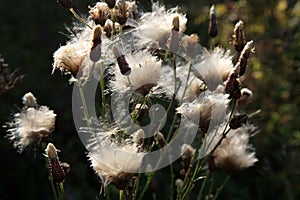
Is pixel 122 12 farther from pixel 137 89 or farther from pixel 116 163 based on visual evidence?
pixel 116 163

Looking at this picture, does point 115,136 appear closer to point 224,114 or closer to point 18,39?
point 224,114

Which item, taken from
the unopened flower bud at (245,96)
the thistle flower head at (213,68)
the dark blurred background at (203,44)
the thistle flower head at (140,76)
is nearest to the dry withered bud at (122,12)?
the thistle flower head at (140,76)

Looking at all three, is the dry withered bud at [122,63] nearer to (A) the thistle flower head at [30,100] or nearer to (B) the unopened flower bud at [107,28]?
(B) the unopened flower bud at [107,28]

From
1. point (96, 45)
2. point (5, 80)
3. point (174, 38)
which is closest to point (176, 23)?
point (174, 38)

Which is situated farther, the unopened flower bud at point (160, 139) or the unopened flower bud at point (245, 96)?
the unopened flower bud at point (245, 96)

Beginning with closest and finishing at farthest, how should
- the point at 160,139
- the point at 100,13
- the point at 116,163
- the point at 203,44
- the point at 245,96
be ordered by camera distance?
the point at 116,163 < the point at 100,13 < the point at 160,139 < the point at 245,96 < the point at 203,44

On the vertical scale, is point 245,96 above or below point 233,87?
above

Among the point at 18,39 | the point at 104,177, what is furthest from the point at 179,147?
the point at 18,39

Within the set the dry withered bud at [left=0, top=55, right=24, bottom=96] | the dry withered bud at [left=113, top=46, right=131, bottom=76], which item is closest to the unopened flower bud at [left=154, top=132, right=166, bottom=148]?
the dry withered bud at [left=113, top=46, right=131, bottom=76]
